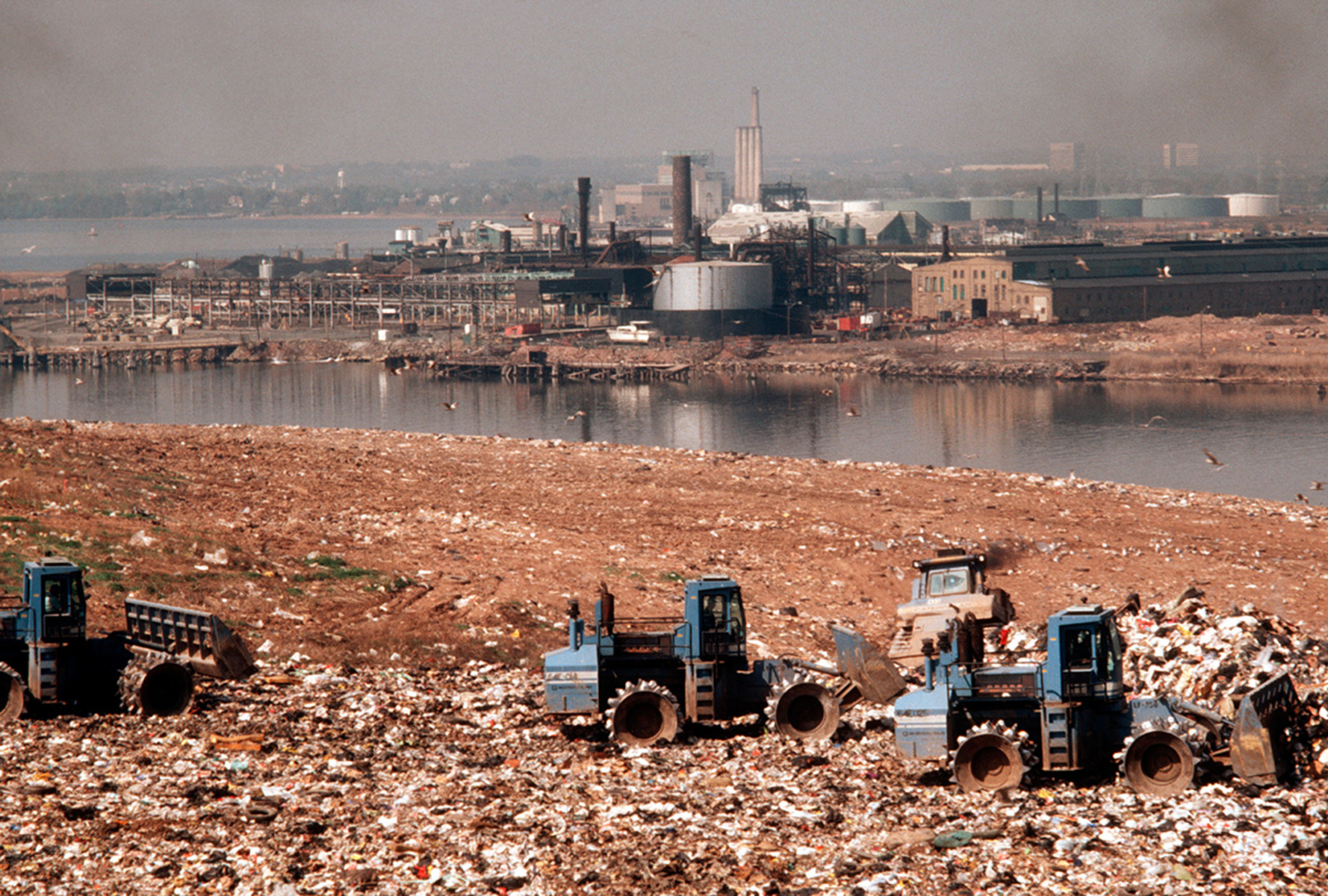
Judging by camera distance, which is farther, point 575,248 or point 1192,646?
point 575,248

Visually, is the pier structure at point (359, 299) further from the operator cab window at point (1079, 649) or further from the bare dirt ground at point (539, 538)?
the operator cab window at point (1079, 649)

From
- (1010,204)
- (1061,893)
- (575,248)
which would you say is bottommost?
(1061,893)

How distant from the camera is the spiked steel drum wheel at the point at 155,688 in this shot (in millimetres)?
12016

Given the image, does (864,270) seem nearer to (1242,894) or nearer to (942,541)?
(942,541)

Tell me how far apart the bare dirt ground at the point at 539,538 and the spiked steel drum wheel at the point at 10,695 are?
286cm

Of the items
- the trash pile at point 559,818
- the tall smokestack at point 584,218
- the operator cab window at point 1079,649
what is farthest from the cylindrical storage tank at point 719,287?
the operator cab window at point 1079,649

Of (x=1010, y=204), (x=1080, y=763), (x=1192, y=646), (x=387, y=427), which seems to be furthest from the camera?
(x=1010, y=204)

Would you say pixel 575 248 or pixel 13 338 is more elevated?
pixel 575 248

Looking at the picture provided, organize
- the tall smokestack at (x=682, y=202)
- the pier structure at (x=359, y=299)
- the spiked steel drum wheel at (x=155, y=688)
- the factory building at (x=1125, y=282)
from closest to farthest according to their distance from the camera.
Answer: the spiked steel drum wheel at (x=155, y=688) < the factory building at (x=1125, y=282) < the pier structure at (x=359, y=299) < the tall smokestack at (x=682, y=202)

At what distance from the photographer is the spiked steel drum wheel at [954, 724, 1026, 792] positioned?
10.4 meters

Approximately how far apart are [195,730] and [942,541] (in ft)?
43.2

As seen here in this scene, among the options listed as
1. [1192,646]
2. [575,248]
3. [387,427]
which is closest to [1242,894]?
[1192,646]

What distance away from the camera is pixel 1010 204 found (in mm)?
196625

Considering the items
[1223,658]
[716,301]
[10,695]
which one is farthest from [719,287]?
[10,695]
